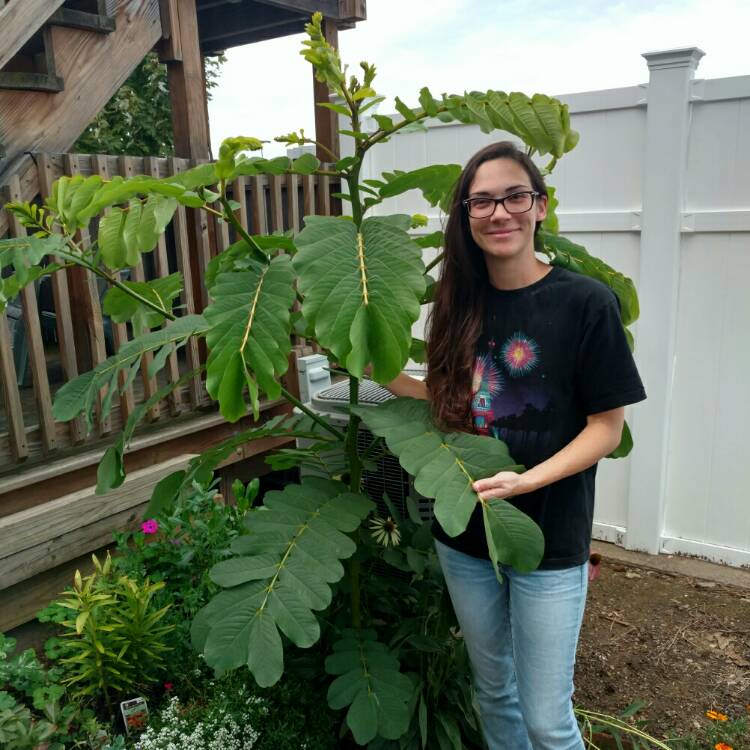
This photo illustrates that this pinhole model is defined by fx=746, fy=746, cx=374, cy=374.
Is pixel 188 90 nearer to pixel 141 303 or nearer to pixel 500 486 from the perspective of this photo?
pixel 141 303

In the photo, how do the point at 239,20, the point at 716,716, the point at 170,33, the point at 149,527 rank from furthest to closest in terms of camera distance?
the point at 239,20, the point at 170,33, the point at 149,527, the point at 716,716

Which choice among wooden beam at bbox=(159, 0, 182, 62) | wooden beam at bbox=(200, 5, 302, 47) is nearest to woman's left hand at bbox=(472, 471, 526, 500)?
wooden beam at bbox=(159, 0, 182, 62)

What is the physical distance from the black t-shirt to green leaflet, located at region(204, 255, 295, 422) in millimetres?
494

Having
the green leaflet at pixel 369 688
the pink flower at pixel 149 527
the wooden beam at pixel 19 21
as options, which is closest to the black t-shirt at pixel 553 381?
the green leaflet at pixel 369 688

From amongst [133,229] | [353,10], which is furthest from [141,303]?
[353,10]

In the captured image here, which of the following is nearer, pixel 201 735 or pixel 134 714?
pixel 201 735

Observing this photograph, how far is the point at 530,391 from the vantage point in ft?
5.45

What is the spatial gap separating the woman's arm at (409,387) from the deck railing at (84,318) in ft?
3.84

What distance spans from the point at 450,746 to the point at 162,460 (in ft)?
6.05

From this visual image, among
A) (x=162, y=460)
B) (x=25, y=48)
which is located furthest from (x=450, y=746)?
(x=25, y=48)

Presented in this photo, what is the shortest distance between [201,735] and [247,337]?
4.14 feet

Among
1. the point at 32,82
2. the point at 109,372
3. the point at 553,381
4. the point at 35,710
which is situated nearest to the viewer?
the point at 553,381

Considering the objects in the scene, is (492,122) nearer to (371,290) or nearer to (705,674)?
(371,290)

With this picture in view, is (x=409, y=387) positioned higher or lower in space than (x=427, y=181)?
lower
